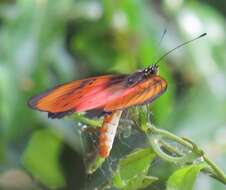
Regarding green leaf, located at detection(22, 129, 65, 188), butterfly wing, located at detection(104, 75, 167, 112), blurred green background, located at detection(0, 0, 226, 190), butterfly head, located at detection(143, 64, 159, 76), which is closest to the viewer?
butterfly wing, located at detection(104, 75, 167, 112)

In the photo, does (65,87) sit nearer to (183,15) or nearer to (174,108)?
(174,108)

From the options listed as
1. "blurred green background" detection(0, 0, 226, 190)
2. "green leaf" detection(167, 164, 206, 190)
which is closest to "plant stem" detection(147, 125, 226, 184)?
"green leaf" detection(167, 164, 206, 190)

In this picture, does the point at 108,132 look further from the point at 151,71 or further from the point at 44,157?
the point at 44,157

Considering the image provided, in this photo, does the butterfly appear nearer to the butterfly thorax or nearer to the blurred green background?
the butterfly thorax

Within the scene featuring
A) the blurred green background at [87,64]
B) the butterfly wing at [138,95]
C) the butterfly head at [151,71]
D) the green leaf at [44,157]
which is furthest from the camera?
the blurred green background at [87,64]

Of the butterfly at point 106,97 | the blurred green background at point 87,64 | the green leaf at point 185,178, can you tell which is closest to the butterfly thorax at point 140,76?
the butterfly at point 106,97

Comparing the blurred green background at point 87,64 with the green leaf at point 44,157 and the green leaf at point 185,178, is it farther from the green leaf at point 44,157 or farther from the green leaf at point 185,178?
the green leaf at point 185,178

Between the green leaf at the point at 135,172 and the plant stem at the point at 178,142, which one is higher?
the plant stem at the point at 178,142
